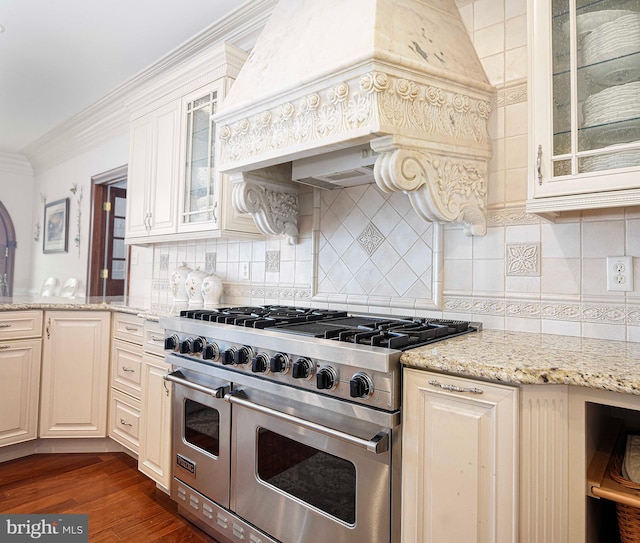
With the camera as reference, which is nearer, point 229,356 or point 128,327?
point 229,356

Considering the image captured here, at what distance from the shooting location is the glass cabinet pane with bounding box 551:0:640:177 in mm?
1197

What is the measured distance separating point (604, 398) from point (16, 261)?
22.9 feet

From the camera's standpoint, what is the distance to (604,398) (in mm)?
971

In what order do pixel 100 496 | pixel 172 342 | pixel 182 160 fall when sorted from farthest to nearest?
pixel 182 160
pixel 100 496
pixel 172 342

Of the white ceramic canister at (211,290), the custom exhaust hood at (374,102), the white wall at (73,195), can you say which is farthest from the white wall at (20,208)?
the custom exhaust hood at (374,102)

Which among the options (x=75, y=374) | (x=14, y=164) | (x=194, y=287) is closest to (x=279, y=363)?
(x=194, y=287)

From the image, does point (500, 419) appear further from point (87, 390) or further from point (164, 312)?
point (87, 390)

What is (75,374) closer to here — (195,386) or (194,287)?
(194,287)

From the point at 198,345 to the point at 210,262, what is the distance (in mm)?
1218

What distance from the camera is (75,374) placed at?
2684 mm

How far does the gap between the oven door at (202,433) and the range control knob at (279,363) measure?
0.35m

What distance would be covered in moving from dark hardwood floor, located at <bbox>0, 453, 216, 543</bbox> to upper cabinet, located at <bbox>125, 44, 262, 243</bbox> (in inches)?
56.3

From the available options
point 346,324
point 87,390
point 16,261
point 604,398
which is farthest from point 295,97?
point 16,261

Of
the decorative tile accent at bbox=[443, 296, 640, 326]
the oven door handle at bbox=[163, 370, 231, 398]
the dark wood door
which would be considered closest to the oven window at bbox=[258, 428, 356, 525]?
the oven door handle at bbox=[163, 370, 231, 398]
